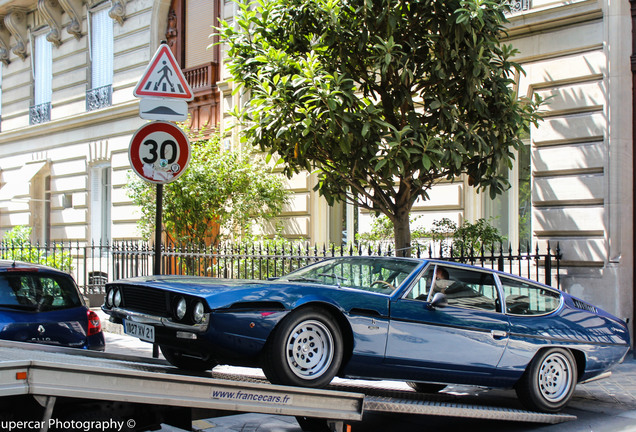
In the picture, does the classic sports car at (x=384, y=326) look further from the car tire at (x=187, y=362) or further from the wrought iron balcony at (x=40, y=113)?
the wrought iron balcony at (x=40, y=113)

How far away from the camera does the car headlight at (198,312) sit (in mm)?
5039

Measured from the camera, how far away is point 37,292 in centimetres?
711

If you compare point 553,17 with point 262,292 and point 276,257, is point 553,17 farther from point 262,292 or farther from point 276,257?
point 262,292

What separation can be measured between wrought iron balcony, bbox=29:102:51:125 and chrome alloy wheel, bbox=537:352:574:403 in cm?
2165

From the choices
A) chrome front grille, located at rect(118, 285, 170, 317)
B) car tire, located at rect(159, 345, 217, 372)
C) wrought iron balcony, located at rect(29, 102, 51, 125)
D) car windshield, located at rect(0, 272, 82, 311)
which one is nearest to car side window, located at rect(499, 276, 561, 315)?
car tire, located at rect(159, 345, 217, 372)

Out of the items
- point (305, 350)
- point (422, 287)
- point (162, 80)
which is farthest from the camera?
point (162, 80)

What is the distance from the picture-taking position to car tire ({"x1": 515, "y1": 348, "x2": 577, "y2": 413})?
6.47 meters

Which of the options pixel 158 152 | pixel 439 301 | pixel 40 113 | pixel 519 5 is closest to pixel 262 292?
pixel 439 301

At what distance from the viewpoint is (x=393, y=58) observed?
8.93m

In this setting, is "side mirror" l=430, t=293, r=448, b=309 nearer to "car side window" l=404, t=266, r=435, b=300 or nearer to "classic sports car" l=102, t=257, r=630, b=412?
"classic sports car" l=102, t=257, r=630, b=412

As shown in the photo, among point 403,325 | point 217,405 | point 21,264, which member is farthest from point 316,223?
point 217,405

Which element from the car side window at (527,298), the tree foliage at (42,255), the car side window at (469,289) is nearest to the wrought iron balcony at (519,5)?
the car side window at (527,298)

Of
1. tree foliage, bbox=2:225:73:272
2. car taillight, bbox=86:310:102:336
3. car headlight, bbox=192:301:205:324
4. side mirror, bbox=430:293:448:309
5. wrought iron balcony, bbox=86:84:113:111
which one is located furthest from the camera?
wrought iron balcony, bbox=86:84:113:111

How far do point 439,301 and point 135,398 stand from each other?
9.03 ft
